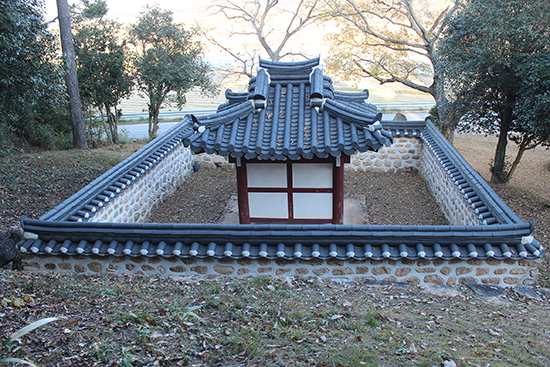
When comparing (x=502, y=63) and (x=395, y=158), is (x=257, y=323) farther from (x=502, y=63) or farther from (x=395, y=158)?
(x=395, y=158)

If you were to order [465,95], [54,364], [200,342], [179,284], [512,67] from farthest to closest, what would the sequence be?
[465,95] < [512,67] < [179,284] < [200,342] < [54,364]

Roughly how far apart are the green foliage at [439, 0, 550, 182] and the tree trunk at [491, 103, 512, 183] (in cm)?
3

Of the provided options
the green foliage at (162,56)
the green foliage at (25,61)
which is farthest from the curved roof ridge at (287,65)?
A: the green foliage at (162,56)

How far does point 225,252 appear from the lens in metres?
5.10

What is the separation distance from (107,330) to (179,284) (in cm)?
144

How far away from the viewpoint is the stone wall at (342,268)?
16.9 ft

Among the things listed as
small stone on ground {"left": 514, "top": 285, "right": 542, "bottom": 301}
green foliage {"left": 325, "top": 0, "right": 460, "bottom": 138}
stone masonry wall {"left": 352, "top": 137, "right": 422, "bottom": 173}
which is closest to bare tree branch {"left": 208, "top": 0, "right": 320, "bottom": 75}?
green foliage {"left": 325, "top": 0, "right": 460, "bottom": 138}

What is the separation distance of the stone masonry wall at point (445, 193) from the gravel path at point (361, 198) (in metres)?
0.23

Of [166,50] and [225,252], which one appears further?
[166,50]

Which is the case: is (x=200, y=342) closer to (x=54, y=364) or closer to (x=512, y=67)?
(x=54, y=364)

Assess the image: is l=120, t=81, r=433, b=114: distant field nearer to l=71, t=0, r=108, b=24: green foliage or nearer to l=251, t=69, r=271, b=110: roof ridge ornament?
l=71, t=0, r=108, b=24: green foliage

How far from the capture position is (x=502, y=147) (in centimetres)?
1014

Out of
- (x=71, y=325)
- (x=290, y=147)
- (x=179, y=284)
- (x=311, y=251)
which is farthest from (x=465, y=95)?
(x=71, y=325)

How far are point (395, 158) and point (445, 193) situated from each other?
10.9 ft
